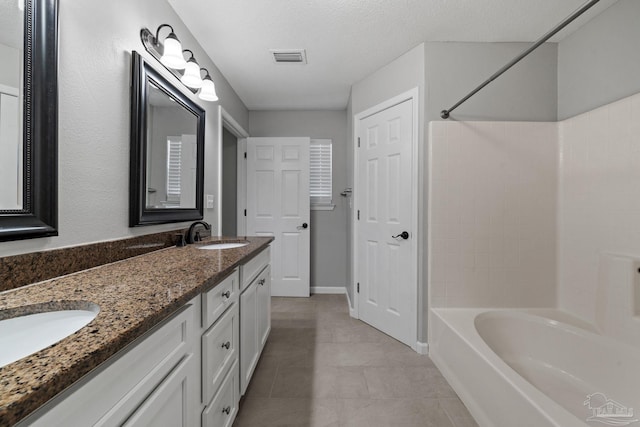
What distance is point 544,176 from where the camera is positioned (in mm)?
1944

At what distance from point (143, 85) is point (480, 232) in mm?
2379

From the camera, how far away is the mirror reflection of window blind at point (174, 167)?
64.6 inches

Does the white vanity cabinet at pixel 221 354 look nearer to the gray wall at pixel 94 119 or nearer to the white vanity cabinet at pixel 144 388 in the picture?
the white vanity cabinet at pixel 144 388

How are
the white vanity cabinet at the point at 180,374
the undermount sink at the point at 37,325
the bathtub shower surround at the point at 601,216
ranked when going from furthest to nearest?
the bathtub shower surround at the point at 601,216 < the undermount sink at the point at 37,325 < the white vanity cabinet at the point at 180,374

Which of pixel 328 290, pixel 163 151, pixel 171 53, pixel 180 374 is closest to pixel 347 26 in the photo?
pixel 171 53

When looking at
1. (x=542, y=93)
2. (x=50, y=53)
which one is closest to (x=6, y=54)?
(x=50, y=53)

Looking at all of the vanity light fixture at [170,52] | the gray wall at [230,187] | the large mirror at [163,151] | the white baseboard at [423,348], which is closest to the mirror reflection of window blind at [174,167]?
the large mirror at [163,151]

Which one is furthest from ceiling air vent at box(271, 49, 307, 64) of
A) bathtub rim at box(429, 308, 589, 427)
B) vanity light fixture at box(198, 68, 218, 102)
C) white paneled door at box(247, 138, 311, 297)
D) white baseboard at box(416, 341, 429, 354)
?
white baseboard at box(416, 341, 429, 354)

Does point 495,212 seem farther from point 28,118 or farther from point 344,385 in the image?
point 28,118

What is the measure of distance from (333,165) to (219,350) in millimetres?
2758

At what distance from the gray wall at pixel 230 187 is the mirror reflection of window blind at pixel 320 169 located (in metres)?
1.03

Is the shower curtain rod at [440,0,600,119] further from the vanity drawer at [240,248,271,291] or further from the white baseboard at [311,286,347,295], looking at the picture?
the white baseboard at [311,286,347,295]

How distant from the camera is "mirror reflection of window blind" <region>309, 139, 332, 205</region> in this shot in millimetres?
3510

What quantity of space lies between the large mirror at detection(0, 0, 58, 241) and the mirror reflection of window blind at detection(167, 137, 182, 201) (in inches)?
28.3
